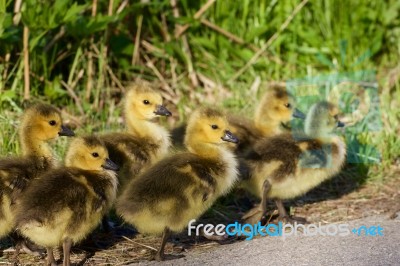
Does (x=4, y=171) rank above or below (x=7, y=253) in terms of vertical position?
above

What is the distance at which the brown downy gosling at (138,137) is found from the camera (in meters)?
5.41

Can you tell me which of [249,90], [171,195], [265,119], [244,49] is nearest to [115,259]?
[171,195]

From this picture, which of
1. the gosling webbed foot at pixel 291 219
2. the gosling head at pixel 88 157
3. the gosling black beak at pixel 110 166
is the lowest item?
the gosling webbed foot at pixel 291 219

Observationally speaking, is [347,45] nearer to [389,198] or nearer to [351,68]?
[351,68]

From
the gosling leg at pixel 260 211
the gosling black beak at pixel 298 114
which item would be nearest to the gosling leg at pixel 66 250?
the gosling leg at pixel 260 211

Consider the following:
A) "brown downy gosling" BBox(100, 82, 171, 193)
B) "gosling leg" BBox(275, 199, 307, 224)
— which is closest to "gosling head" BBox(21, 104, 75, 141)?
"brown downy gosling" BBox(100, 82, 171, 193)

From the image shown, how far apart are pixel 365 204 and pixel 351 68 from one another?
7.21 feet

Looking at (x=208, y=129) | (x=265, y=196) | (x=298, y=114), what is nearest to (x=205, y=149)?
(x=208, y=129)

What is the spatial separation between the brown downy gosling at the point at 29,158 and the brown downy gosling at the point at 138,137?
34cm

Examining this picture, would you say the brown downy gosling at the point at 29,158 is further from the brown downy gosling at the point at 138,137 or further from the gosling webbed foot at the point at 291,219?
the gosling webbed foot at the point at 291,219

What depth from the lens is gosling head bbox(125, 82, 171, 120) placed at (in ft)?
19.5

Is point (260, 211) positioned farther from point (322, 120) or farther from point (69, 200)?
point (69, 200)

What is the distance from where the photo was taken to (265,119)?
6.37m

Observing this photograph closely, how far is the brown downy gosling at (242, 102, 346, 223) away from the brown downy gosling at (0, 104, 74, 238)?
1.25m
